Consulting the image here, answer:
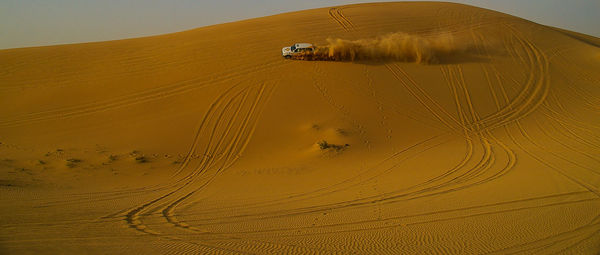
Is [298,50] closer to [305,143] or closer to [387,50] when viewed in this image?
[387,50]

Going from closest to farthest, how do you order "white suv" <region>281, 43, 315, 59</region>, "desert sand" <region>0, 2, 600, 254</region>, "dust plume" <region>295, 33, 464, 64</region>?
1. "desert sand" <region>0, 2, 600, 254</region>
2. "white suv" <region>281, 43, 315, 59</region>
3. "dust plume" <region>295, 33, 464, 64</region>

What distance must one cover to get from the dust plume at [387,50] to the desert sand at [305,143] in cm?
20

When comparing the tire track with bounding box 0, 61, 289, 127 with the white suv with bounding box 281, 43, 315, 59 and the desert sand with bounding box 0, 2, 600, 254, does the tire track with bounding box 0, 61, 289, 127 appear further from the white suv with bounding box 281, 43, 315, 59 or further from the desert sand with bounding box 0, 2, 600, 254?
the white suv with bounding box 281, 43, 315, 59

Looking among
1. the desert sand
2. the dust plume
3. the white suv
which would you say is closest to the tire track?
the desert sand

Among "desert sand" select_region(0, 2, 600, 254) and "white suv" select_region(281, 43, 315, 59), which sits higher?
"white suv" select_region(281, 43, 315, 59)

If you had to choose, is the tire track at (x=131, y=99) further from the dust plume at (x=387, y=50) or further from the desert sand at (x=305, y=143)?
the dust plume at (x=387, y=50)

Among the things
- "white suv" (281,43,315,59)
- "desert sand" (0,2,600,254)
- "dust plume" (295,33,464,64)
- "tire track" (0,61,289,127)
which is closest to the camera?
"desert sand" (0,2,600,254)

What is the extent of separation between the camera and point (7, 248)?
5281mm

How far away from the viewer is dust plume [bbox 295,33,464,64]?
18516mm

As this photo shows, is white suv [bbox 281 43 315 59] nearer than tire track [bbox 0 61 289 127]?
No

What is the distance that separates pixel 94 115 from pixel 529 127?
63.5 feet

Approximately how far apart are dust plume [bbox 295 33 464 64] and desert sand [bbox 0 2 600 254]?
0.20 meters

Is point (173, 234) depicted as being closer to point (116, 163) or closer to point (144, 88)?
point (116, 163)

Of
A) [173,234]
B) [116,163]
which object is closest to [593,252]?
[173,234]
